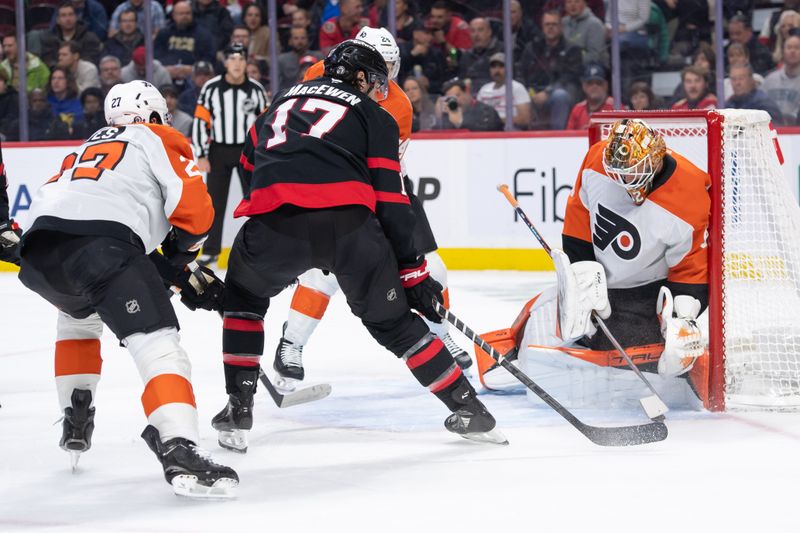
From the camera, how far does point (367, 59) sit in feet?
9.95

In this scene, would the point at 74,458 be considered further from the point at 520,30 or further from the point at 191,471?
the point at 520,30

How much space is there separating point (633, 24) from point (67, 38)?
11.2 feet

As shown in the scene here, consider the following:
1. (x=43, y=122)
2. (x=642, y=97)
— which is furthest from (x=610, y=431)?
(x=43, y=122)

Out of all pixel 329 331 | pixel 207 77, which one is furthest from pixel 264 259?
pixel 207 77

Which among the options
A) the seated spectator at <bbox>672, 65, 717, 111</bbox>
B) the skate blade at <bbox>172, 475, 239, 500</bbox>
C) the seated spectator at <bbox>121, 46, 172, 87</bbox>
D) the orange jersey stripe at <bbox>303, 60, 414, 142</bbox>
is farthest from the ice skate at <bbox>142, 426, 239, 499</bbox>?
the seated spectator at <bbox>121, 46, 172, 87</bbox>

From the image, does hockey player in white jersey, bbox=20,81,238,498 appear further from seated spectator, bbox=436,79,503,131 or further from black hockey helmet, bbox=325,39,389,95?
seated spectator, bbox=436,79,503,131

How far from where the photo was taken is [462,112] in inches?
275

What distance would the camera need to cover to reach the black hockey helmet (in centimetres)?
302

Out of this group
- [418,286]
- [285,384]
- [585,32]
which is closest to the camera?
[418,286]

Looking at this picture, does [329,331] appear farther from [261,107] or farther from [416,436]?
[261,107]

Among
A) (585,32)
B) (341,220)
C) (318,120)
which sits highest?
(585,32)

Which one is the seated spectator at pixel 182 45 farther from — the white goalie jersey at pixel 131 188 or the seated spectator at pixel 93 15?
the white goalie jersey at pixel 131 188

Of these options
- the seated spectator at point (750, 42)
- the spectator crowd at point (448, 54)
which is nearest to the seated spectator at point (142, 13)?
the spectator crowd at point (448, 54)

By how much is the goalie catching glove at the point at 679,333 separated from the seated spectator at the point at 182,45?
4.81m
